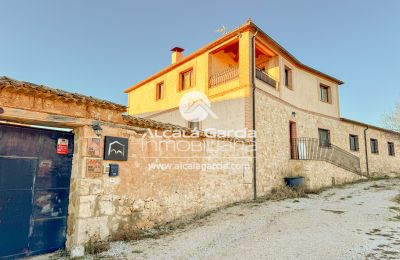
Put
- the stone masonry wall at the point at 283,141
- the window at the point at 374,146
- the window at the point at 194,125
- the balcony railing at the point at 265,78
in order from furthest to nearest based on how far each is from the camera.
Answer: the window at the point at 374,146
the window at the point at 194,125
the balcony railing at the point at 265,78
the stone masonry wall at the point at 283,141

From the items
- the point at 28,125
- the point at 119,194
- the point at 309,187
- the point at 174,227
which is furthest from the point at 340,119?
the point at 28,125

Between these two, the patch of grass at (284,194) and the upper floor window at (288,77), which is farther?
the upper floor window at (288,77)

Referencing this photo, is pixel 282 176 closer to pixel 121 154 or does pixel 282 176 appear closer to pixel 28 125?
pixel 121 154

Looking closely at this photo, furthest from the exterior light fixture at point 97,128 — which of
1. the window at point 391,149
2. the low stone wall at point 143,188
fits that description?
the window at point 391,149

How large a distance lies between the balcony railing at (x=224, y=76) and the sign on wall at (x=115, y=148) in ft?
23.0

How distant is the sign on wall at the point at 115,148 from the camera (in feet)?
18.1

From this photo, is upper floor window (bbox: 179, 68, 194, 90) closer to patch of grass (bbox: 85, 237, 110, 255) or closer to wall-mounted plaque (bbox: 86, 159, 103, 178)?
wall-mounted plaque (bbox: 86, 159, 103, 178)

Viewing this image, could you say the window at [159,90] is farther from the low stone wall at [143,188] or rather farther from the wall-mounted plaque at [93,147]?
the wall-mounted plaque at [93,147]

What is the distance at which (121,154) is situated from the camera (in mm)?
5727

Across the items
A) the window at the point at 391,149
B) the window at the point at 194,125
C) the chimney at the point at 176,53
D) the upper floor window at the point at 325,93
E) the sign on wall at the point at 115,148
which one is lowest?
the sign on wall at the point at 115,148

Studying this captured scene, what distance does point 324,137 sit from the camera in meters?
15.5

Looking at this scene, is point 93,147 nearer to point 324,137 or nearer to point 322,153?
point 322,153

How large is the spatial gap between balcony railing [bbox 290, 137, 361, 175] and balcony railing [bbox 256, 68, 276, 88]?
10.7ft

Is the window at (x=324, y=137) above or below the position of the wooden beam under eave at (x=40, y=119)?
above
